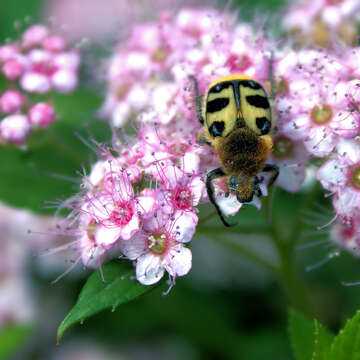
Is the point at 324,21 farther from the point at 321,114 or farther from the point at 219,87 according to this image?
the point at 219,87

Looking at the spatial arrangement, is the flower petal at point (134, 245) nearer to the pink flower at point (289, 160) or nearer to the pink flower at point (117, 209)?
the pink flower at point (117, 209)

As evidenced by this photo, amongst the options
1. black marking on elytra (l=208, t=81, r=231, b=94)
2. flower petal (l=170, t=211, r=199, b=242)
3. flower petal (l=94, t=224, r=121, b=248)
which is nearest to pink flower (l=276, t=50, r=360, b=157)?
black marking on elytra (l=208, t=81, r=231, b=94)

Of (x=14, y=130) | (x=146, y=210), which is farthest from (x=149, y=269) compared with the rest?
(x=14, y=130)

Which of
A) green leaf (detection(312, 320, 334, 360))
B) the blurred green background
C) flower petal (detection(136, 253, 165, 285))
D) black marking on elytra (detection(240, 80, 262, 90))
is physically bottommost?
the blurred green background

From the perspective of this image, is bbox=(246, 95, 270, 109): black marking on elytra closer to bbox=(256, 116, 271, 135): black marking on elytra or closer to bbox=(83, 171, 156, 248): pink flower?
bbox=(256, 116, 271, 135): black marking on elytra

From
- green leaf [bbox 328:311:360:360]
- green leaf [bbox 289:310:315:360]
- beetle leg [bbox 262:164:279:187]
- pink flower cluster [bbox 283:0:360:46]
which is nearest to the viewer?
green leaf [bbox 328:311:360:360]

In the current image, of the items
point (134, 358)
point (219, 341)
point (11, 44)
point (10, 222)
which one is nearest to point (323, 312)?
point (219, 341)

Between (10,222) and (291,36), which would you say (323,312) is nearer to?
(291,36)
